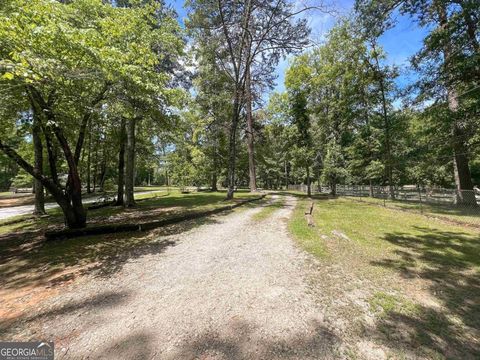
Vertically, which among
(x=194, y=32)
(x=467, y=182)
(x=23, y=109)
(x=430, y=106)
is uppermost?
(x=194, y=32)

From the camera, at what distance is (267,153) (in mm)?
36219

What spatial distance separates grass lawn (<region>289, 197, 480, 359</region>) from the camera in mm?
2764

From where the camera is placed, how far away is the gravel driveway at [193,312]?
2.63m

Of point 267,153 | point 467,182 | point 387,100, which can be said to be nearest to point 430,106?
point 467,182

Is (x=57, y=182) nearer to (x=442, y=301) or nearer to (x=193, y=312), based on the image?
(x=193, y=312)

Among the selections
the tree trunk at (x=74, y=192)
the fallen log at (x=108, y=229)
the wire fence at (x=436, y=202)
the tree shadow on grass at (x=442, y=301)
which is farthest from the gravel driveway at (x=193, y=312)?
the wire fence at (x=436, y=202)

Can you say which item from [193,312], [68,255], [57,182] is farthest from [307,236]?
[57,182]

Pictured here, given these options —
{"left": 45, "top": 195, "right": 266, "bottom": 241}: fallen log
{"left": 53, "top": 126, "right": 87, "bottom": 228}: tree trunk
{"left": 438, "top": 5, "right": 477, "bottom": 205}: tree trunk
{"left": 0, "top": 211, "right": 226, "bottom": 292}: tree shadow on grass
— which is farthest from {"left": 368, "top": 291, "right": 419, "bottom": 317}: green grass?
{"left": 438, "top": 5, "right": 477, "bottom": 205}: tree trunk

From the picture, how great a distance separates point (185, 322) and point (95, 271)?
2.96m

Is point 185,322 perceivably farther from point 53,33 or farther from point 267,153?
point 267,153

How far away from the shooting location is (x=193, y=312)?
3.34 metres

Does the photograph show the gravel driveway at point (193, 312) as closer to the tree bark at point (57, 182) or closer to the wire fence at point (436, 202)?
the tree bark at point (57, 182)

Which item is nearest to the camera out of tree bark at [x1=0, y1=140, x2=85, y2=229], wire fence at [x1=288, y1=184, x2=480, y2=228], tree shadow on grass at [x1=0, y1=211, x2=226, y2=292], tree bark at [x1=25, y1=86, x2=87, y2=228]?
tree shadow on grass at [x1=0, y1=211, x2=226, y2=292]

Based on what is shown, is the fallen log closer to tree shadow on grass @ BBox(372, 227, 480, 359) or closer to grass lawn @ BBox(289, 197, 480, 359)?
grass lawn @ BBox(289, 197, 480, 359)
